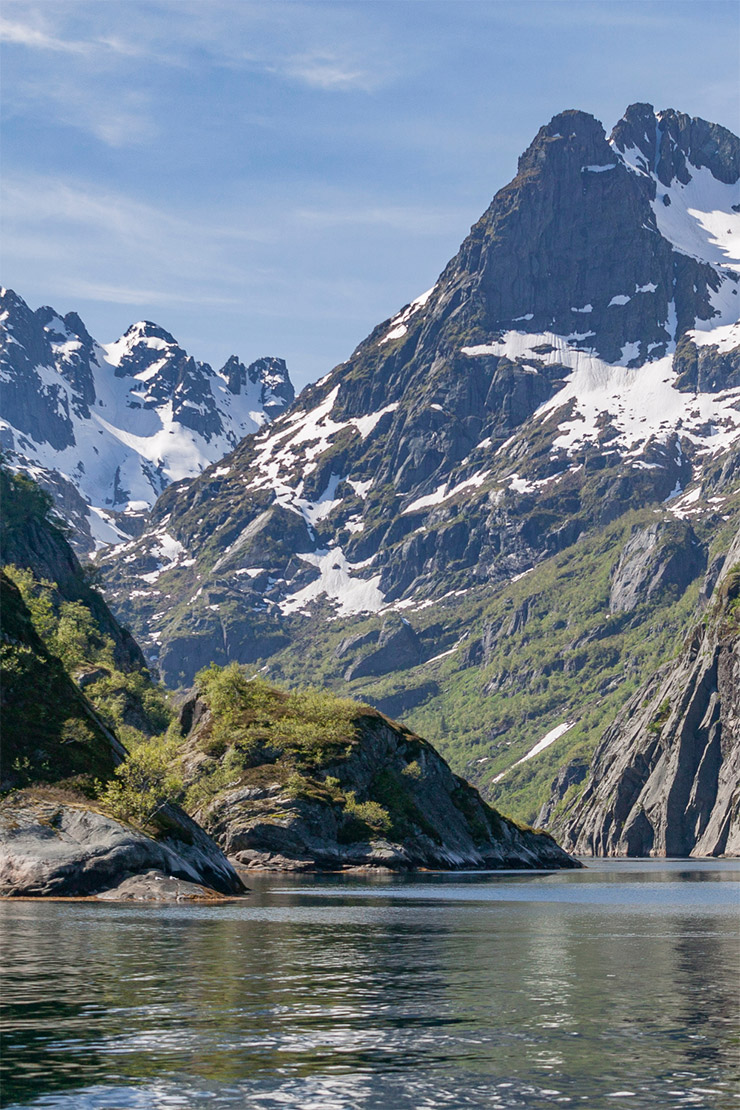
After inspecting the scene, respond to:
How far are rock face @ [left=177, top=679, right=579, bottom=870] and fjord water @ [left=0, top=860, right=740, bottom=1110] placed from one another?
77.6 meters

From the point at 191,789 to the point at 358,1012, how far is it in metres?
126

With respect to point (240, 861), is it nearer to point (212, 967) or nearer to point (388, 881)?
point (388, 881)

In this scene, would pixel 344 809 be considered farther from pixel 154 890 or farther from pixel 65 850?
pixel 65 850

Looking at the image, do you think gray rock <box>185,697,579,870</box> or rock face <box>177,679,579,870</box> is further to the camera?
rock face <box>177,679,579,870</box>

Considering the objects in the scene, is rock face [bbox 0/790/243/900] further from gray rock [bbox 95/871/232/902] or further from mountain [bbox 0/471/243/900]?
gray rock [bbox 95/871/232/902]

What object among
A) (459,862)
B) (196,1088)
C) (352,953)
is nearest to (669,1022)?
(196,1088)

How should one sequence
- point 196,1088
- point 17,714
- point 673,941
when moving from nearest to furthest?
point 196,1088, point 673,941, point 17,714

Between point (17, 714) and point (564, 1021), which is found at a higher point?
point (17, 714)

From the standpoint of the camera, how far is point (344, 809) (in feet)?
565

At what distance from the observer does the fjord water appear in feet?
111

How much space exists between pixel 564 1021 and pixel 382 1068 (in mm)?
10061

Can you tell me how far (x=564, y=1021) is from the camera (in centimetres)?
4416

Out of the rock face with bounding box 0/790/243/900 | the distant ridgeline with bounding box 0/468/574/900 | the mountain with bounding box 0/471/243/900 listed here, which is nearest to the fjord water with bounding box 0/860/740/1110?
the rock face with bounding box 0/790/243/900

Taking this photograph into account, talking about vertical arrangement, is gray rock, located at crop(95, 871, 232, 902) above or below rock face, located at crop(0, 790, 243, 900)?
below
